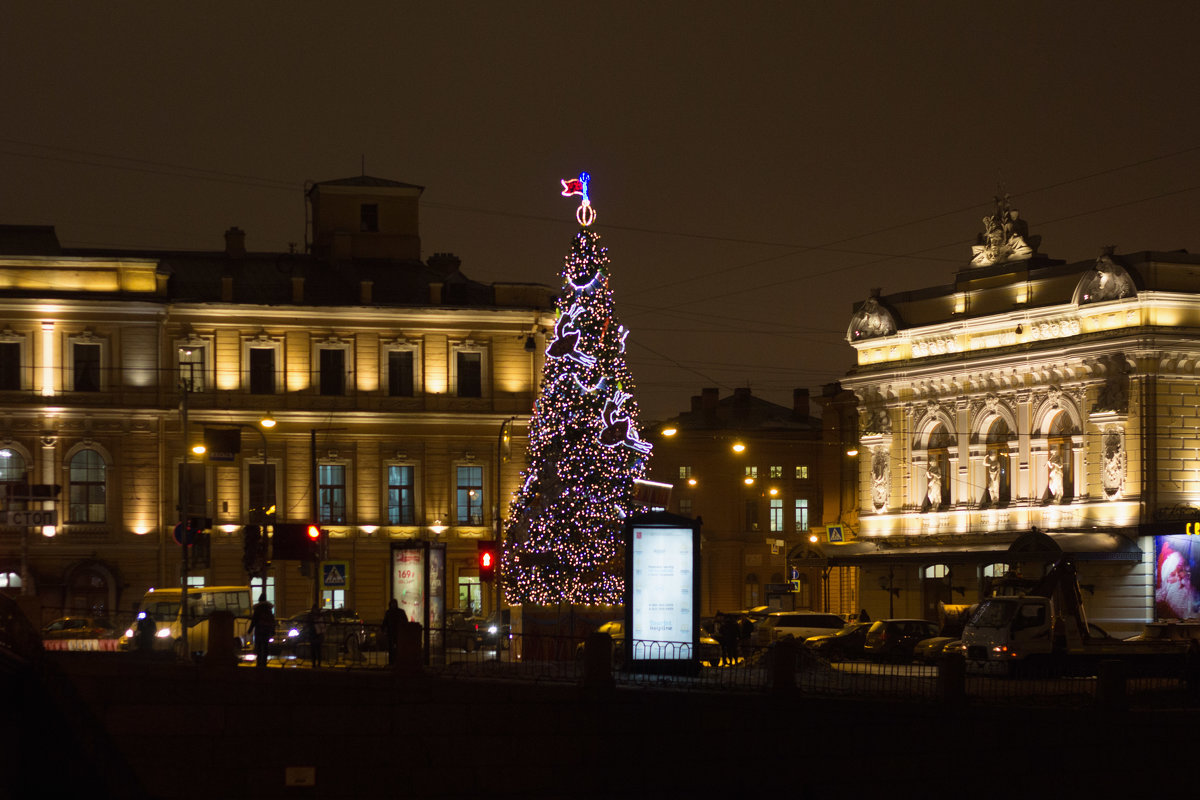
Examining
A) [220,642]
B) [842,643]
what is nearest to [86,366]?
[842,643]

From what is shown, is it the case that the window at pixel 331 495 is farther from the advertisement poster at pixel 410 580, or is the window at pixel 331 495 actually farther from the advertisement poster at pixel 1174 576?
the advertisement poster at pixel 1174 576

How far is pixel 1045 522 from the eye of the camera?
66938 millimetres

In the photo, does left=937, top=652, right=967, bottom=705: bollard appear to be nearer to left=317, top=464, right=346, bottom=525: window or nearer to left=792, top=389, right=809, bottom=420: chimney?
left=317, top=464, right=346, bottom=525: window

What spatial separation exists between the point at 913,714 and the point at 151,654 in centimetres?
1429

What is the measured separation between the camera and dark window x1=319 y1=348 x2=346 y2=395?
73.2m

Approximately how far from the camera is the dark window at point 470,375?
74062mm

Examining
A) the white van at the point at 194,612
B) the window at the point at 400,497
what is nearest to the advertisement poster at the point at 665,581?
the white van at the point at 194,612

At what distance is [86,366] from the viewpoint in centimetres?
7031

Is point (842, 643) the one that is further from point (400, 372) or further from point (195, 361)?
point (195, 361)

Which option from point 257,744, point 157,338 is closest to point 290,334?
point 157,338

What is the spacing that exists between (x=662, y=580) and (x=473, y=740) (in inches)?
331

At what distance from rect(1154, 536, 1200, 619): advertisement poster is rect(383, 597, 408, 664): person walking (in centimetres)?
3088

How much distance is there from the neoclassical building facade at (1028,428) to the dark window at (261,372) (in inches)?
907

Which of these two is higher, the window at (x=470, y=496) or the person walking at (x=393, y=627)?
the window at (x=470, y=496)
